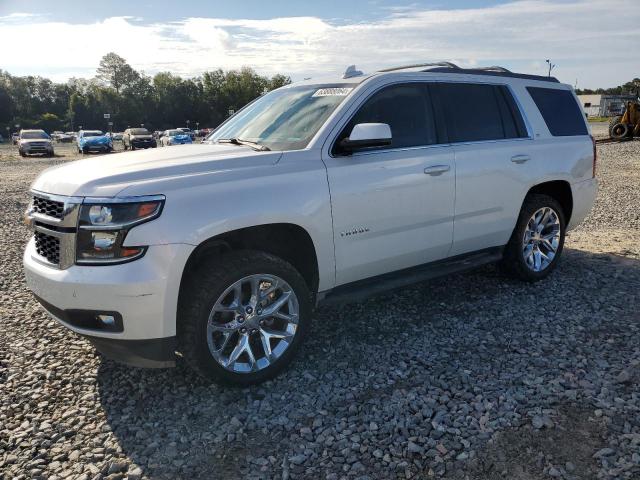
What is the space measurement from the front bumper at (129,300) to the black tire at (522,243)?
3345mm

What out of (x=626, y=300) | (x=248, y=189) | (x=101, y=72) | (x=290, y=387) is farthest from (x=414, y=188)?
(x=101, y=72)

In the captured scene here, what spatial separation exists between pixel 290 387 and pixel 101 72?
124 metres

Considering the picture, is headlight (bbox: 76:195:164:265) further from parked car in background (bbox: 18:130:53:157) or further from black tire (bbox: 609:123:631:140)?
parked car in background (bbox: 18:130:53:157)

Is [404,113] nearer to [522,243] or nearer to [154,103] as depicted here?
[522,243]

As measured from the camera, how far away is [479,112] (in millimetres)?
4719

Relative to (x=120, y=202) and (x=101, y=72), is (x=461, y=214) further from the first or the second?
(x=101, y=72)

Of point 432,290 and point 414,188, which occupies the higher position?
point 414,188

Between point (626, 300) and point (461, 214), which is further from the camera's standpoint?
point (626, 300)

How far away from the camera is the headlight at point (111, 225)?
2.94 m

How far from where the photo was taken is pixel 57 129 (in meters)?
100

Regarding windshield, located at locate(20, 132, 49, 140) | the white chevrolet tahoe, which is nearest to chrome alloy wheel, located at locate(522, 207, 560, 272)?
the white chevrolet tahoe

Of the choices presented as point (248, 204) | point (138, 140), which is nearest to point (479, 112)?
point (248, 204)

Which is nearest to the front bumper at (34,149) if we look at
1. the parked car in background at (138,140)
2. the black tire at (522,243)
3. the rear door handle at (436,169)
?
the parked car in background at (138,140)

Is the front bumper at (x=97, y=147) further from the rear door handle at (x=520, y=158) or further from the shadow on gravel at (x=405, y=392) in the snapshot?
the rear door handle at (x=520, y=158)
